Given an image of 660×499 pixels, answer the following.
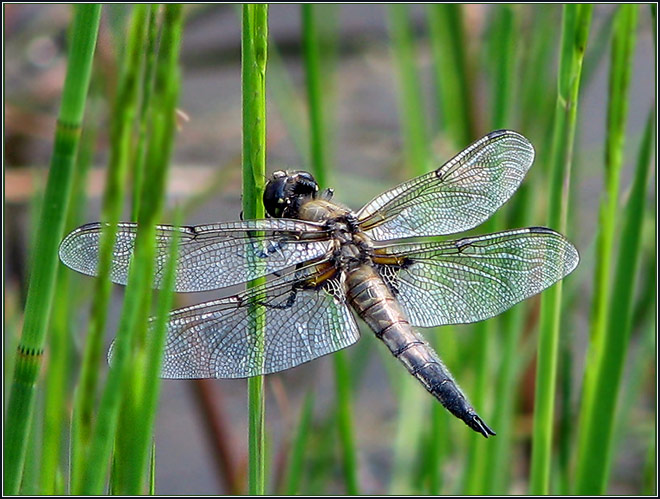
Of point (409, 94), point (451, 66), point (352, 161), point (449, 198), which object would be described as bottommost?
point (449, 198)

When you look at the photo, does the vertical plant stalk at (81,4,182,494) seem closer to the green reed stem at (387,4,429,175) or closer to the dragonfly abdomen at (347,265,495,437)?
the dragonfly abdomen at (347,265,495,437)

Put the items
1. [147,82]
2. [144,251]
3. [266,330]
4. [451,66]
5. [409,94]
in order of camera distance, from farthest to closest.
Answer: [451,66]
[409,94]
[266,330]
[147,82]
[144,251]

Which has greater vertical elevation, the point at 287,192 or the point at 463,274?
the point at 287,192

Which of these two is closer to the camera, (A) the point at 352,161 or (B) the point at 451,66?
(B) the point at 451,66

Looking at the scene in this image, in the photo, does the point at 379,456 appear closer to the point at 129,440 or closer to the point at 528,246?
the point at 528,246

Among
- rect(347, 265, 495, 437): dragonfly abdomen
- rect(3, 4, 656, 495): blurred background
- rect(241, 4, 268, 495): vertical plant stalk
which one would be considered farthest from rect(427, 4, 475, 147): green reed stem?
rect(241, 4, 268, 495): vertical plant stalk

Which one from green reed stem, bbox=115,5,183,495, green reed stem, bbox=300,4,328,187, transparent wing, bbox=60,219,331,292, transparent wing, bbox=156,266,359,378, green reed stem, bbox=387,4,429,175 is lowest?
green reed stem, bbox=115,5,183,495

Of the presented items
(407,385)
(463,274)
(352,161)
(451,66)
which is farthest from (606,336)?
(352,161)

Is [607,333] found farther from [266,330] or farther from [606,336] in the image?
[266,330]
